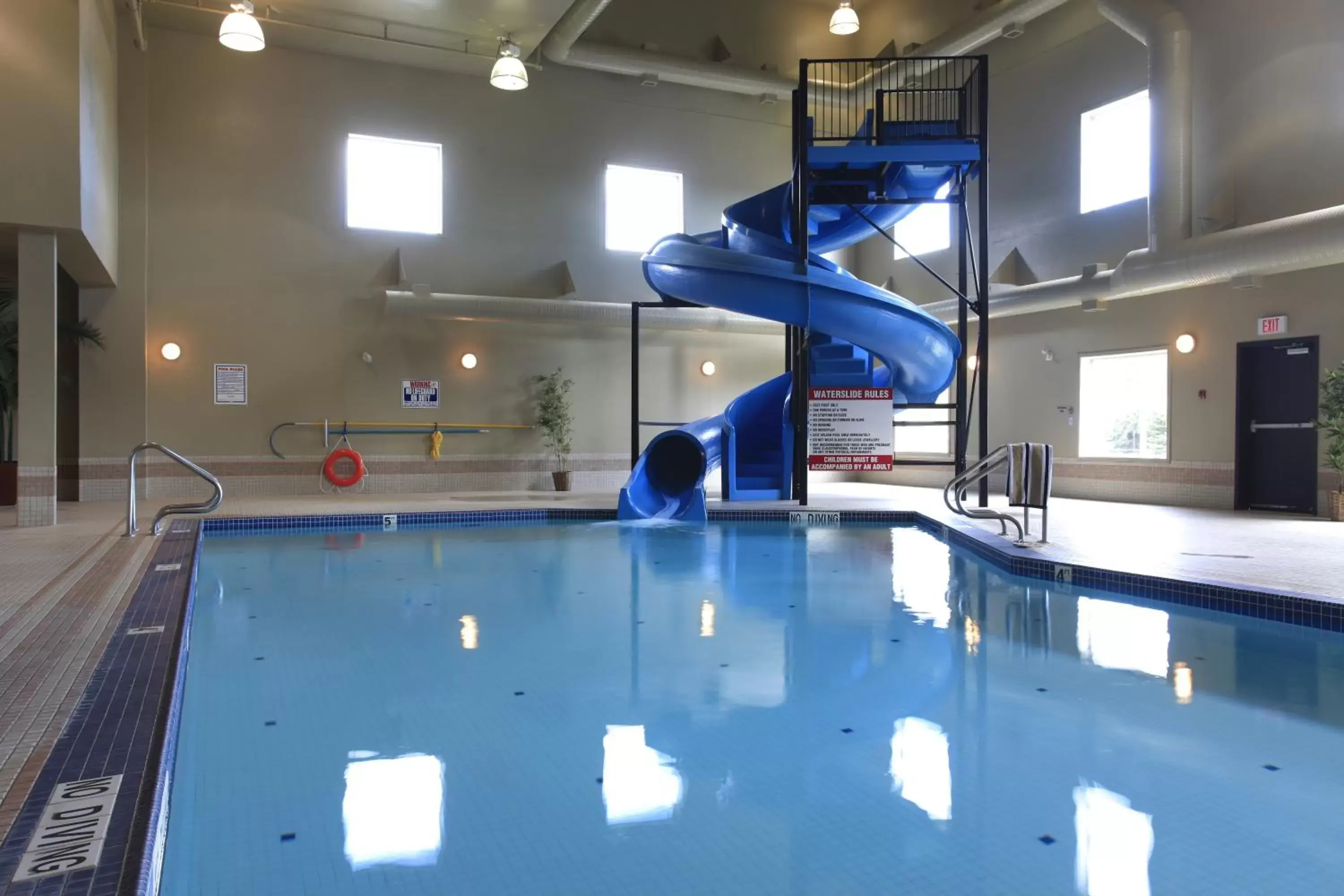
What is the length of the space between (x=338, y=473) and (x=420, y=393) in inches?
52.3

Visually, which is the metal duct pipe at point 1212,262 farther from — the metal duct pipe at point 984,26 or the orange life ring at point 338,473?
the orange life ring at point 338,473

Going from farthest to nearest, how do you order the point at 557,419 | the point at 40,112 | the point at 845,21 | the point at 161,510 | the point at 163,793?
the point at 557,419 → the point at 845,21 → the point at 40,112 → the point at 161,510 → the point at 163,793

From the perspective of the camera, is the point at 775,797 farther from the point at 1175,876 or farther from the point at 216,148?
the point at 216,148

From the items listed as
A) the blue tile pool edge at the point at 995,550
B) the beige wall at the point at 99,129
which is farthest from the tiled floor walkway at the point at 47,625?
the beige wall at the point at 99,129

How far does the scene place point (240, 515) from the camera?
24.8 feet

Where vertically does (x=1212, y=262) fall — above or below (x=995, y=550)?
above

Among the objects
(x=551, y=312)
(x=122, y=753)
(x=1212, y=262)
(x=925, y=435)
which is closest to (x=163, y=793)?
(x=122, y=753)

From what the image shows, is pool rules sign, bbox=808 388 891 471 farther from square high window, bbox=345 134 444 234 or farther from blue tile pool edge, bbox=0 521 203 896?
blue tile pool edge, bbox=0 521 203 896

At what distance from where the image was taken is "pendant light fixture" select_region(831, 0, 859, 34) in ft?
29.7

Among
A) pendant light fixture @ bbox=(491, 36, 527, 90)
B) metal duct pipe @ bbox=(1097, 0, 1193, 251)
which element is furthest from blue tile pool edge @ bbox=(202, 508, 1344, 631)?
pendant light fixture @ bbox=(491, 36, 527, 90)

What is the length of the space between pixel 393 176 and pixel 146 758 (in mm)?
9673

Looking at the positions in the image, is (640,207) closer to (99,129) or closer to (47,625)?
(99,129)

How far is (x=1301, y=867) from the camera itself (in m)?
1.88

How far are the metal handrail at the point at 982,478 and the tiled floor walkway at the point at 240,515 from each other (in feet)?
0.81
